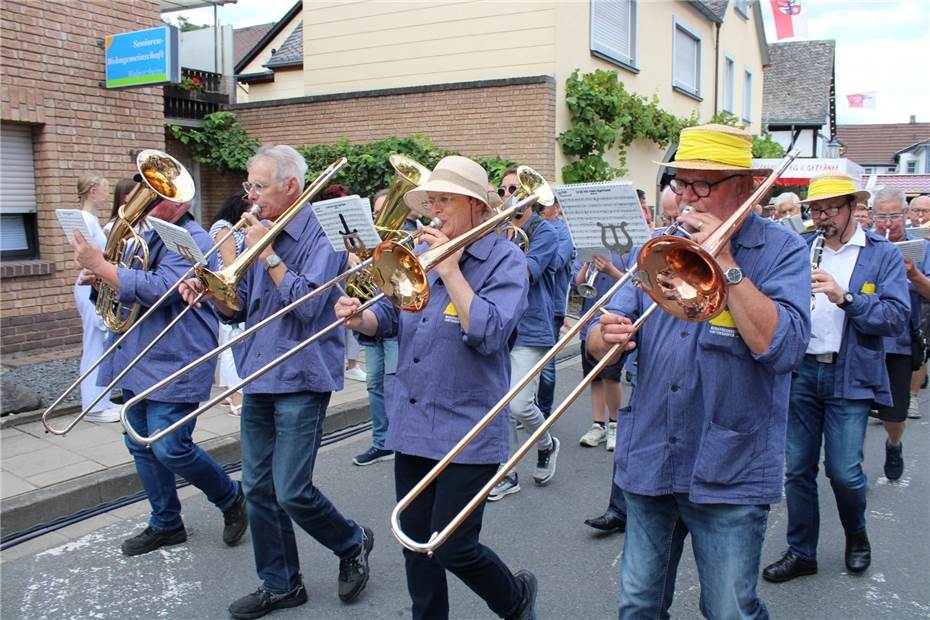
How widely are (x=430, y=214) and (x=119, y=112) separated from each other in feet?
23.7

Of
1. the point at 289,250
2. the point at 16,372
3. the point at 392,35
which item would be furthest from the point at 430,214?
the point at 392,35

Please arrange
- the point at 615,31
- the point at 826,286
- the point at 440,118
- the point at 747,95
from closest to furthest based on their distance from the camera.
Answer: the point at 826,286
the point at 440,118
the point at 615,31
the point at 747,95

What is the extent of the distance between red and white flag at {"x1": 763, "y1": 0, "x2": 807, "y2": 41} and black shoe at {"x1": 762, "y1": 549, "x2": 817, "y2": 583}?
21899 millimetres

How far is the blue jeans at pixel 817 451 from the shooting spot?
3.86 m

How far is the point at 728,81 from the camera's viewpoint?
20.2 meters

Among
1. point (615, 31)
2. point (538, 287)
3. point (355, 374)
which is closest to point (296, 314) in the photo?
point (538, 287)

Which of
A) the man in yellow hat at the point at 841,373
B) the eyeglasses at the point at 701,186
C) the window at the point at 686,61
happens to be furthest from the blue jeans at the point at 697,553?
the window at the point at 686,61

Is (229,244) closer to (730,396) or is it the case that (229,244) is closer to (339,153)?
(730,396)

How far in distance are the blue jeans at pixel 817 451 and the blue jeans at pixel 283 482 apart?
2.24 meters

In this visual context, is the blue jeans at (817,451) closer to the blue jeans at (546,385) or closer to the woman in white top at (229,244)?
the blue jeans at (546,385)

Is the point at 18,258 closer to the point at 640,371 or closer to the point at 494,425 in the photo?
the point at 494,425

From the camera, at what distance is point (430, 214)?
3209 millimetres

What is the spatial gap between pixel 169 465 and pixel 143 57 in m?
6.02

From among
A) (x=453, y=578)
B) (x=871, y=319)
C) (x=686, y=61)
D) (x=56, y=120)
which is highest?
(x=686, y=61)
